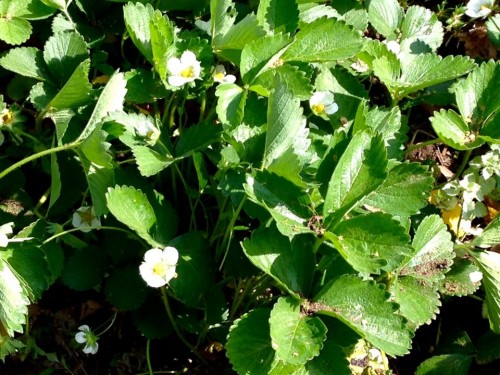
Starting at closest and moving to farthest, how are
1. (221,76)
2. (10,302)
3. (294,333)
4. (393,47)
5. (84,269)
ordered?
(294,333)
(10,302)
(84,269)
(221,76)
(393,47)

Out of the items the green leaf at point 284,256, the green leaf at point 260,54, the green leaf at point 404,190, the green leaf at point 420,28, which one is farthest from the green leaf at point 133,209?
the green leaf at point 420,28

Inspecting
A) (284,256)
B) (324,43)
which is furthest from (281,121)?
(324,43)

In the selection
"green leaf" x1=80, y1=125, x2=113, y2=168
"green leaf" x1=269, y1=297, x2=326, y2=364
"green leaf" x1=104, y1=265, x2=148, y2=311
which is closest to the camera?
"green leaf" x1=269, y1=297, x2=326, y2=364

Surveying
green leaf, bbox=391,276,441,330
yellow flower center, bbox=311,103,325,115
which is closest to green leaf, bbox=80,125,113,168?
yellow flower center, bbox=311,103,325,115

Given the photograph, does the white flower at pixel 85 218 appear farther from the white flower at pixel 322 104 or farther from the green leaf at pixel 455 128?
the green leaf at pixel 455 128

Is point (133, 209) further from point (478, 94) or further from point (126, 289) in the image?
point (478, 94)

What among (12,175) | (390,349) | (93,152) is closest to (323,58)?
(93,152)

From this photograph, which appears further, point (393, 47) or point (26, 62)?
point (393, 47)

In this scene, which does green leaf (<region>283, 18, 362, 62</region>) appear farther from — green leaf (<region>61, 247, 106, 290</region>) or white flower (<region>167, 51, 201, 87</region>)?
green leaf (<region>61, 247, 106, 290</region>)
